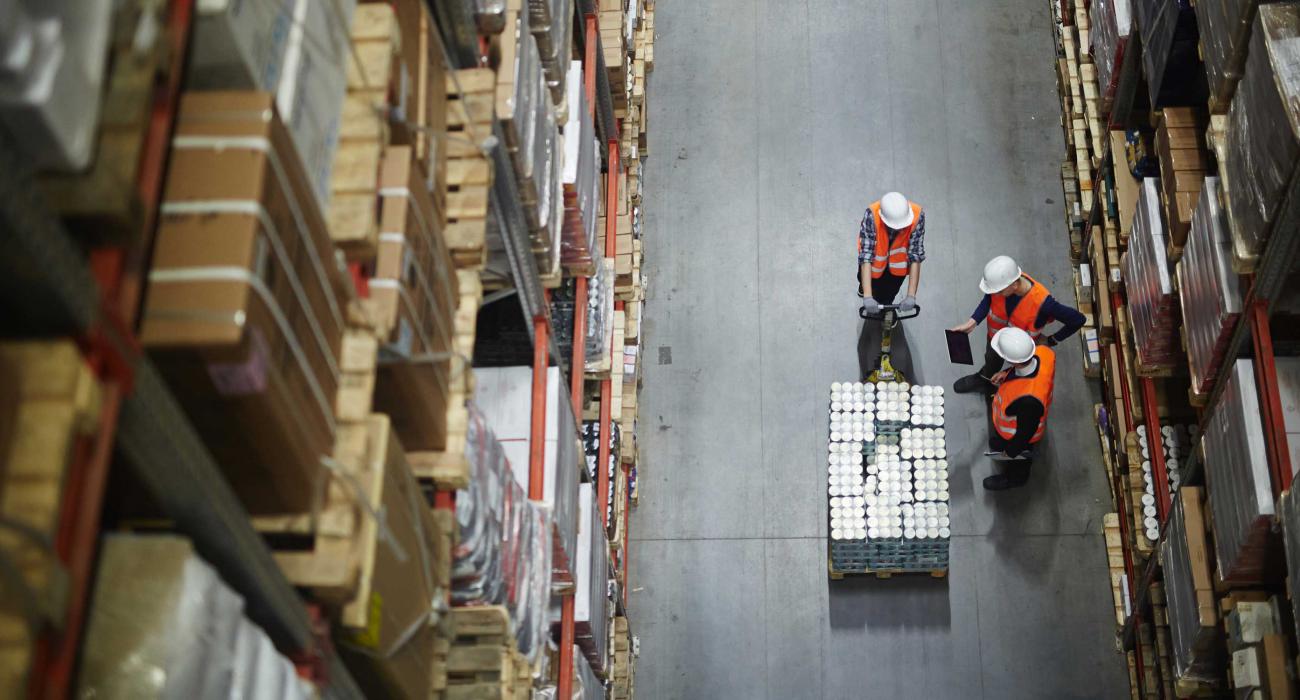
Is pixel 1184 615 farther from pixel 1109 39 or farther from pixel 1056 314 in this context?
pixel 1109 39

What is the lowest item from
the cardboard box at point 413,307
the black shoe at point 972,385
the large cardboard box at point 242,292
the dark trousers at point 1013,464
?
the large cardboard box at point 242,292

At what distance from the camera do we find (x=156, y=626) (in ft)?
8.41

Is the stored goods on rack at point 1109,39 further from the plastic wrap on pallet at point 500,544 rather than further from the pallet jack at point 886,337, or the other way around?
the plastic wrap on pallet at point 500,544

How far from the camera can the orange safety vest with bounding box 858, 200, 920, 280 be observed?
10258 millimetres

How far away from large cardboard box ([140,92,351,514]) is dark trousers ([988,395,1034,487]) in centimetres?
769

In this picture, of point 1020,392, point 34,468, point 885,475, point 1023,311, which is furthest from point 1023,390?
point 34,468

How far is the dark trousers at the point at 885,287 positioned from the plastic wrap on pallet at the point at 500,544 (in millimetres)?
4952

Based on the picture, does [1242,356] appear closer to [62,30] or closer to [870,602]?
[870,602]

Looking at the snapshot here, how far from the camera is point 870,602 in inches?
403

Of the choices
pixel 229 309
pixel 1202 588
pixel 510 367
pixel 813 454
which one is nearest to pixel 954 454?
pixel 813 454

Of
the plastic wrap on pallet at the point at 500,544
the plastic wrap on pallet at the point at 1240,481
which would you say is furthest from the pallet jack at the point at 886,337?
the plastic wrap on pallet at the point at 500,544

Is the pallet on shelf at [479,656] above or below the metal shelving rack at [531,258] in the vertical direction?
below

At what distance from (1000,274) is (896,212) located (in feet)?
3.08

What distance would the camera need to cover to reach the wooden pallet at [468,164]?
5016 mm
